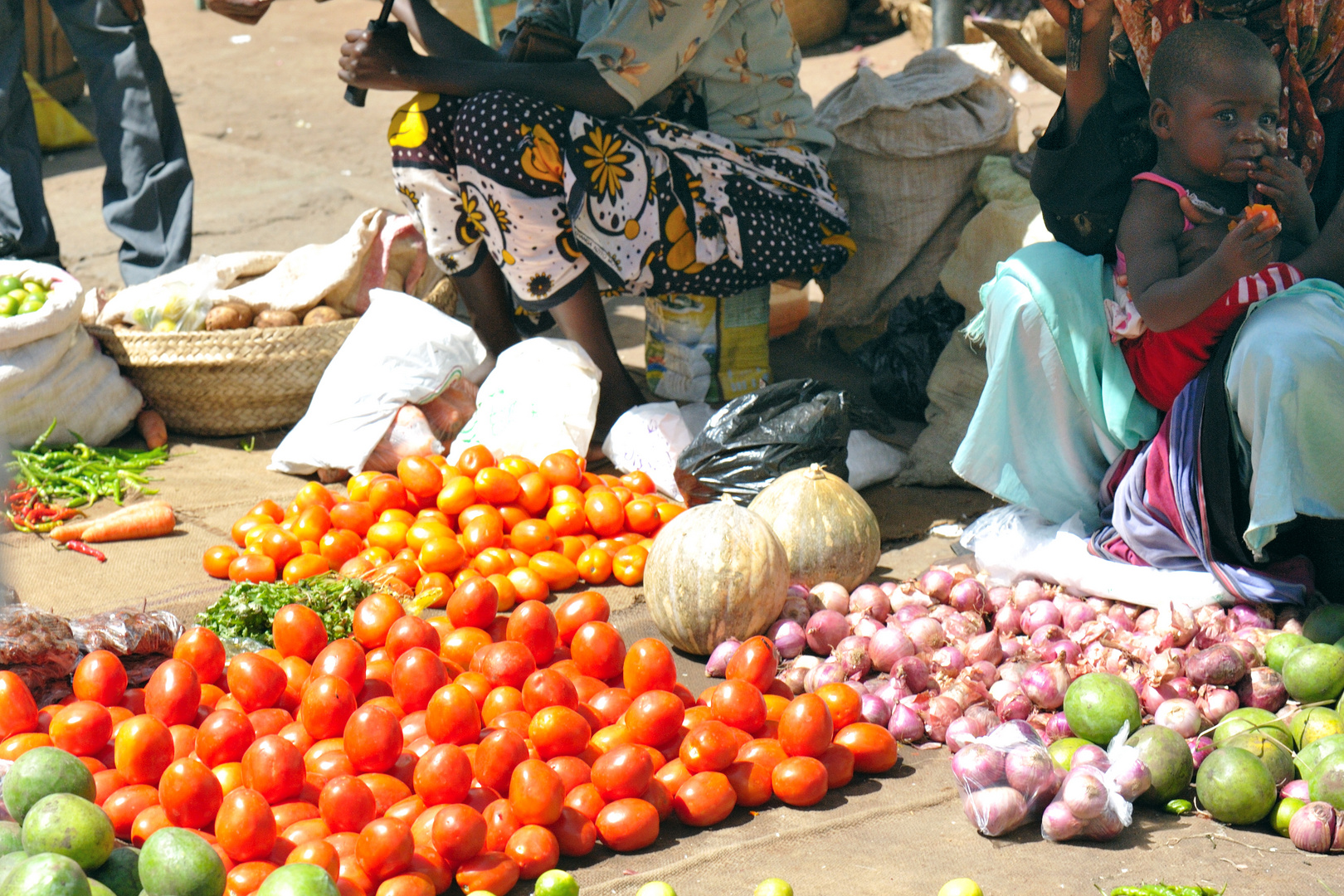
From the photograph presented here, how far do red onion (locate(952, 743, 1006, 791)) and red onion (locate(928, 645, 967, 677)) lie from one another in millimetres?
406

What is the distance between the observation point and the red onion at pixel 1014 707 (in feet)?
7.61

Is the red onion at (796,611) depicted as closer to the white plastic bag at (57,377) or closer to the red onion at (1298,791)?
the red onion at (1298,791)

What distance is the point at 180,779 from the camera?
1876 mm

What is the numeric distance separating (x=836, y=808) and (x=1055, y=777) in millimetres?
386

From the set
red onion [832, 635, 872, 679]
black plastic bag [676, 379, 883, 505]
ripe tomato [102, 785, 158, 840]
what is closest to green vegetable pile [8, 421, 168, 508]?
black plastic bag [676, 379, 883, 505]

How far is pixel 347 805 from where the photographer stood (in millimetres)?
1895

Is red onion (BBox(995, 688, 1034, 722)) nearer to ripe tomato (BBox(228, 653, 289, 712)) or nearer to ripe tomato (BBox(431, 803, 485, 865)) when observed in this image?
ripe tomato (BBox(431, 803, 485, 865))

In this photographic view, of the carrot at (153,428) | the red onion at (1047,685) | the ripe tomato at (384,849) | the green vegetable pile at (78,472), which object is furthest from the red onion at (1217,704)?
the carrot at (153,428)

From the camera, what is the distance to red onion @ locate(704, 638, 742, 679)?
256cm

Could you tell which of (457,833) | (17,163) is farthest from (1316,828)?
(17,163)

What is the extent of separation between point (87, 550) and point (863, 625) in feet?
7.02

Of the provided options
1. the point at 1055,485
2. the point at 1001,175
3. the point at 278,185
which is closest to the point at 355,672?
the point at 1055,485

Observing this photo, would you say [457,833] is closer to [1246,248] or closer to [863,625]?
[863,625]

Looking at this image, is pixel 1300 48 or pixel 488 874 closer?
pixel 488 874
